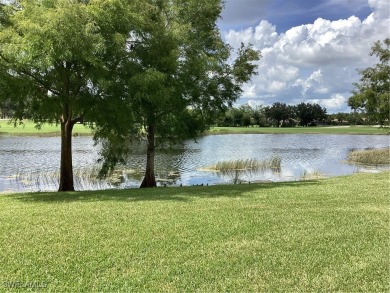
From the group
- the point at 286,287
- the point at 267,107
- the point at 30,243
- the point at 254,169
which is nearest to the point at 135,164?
the point at 254,169

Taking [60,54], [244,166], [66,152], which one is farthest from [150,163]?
[244,166]

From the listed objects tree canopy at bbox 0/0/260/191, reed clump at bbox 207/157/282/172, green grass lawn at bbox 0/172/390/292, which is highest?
tree canopy at bbox 0/0/260/191

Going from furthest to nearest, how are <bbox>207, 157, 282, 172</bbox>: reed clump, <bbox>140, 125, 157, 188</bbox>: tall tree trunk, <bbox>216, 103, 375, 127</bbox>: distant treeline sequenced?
<bbox>216, 103, 375, 127</bbox>: distant treeline
<bbox>207, 157, 282, 172</bbox>: reed clump
<bbox>140, 125, 157, 188</bbox>: tall tree trunk

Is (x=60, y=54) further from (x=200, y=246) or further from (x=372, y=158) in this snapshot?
(x=372, y=158)

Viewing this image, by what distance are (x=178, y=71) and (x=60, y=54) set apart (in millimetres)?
5767

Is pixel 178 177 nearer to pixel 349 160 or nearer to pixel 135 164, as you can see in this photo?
pixel 135 164

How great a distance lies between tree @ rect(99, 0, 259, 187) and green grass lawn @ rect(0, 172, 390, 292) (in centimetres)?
588

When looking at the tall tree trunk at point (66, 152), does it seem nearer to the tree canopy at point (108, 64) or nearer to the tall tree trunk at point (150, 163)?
the tree canopy at point (108, 64)

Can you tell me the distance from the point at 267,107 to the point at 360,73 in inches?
4569

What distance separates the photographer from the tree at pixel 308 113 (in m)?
145

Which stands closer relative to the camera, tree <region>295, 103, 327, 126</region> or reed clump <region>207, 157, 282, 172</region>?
reed clump <region>207, 157, 282, 172</region>

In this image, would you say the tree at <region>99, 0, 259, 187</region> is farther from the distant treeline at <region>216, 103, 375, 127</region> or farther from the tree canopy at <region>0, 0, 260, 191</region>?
the distant treeline at <region>216, 103, 375, 127</region>

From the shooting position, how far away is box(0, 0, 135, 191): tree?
11.8 metres

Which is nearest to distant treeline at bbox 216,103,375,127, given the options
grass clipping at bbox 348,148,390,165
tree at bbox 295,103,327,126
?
tree at bbox 295,103,327,126
